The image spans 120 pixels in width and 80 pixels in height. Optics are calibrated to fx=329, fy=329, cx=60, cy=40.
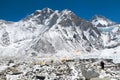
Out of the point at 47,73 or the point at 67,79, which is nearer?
the point at 67,79

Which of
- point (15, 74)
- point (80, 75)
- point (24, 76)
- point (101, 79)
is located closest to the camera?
point (101, 79)

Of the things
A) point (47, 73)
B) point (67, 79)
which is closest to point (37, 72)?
point (47, 73)

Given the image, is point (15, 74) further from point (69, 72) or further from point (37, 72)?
point (69, 72)

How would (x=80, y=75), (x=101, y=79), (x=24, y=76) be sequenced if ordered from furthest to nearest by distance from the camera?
1. (x=24, y=76)
2. (x=80, y=75)
3. (x=101, y=79)

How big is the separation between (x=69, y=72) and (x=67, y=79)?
3.14 m

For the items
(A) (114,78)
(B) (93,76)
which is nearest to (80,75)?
(B) (93,76)

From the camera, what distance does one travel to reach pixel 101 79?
25.4 m

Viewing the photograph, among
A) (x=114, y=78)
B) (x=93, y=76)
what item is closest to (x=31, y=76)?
(x=93, y=76)

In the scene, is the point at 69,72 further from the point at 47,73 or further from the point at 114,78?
the point at 114,78

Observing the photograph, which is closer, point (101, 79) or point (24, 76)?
point (101, 79)

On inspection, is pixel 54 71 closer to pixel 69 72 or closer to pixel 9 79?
pixel 69 72

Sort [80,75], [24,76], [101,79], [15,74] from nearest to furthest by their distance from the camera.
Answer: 1. [101,79]
2. [80,75]
3. [24,76]
4. [15,74]

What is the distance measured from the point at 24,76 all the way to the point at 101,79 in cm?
724

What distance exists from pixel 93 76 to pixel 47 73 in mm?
4618
